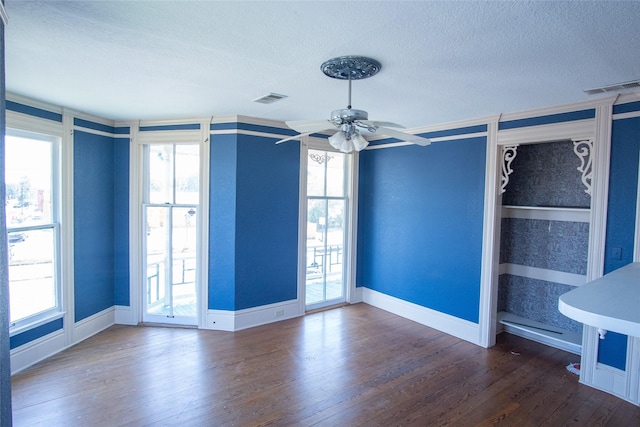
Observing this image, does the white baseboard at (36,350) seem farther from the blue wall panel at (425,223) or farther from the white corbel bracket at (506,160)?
→ the white corbel bracket at (506,160)

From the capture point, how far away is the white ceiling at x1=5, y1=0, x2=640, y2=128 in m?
1.72

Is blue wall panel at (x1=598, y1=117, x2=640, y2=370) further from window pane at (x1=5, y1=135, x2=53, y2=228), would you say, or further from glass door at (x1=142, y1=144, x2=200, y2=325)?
window pane at (x1=5, y1=135, x2=53, y2=228)

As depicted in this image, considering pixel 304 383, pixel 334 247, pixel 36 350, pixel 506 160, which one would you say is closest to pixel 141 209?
pixel 36 350

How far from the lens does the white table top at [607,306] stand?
3.86 feet

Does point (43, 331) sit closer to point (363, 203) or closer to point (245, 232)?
point (245, 232)

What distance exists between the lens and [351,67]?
7.80 ft

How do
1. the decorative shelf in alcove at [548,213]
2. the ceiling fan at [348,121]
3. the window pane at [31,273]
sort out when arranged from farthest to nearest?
Answer: the decorative shelf in alcove at [548,213]
the window pane at [31,273]
the ceiling fan at [348,121]

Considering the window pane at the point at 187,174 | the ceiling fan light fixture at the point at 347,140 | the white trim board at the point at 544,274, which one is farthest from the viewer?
the window pane at the point at 187,174

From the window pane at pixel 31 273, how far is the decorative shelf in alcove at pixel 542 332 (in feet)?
17.1

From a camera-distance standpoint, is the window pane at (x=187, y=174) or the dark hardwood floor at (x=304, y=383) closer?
the dark hardwood floor at (x=304, y=383)

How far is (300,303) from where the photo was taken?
4.80m

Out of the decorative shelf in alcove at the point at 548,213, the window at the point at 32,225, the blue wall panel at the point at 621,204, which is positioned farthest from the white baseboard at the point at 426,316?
the window at the point at 32,225

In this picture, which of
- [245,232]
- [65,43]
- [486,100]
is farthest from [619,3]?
[245,232]

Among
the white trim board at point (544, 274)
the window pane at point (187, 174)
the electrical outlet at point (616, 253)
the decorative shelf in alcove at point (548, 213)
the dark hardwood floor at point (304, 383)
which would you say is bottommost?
the dark hardwood floor at point (304, 383)
